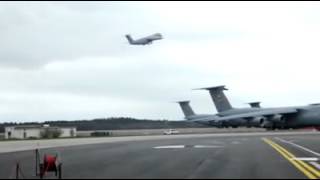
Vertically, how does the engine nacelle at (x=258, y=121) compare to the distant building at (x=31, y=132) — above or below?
below

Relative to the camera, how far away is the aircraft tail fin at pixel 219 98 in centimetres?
10181

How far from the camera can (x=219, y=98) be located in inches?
4067

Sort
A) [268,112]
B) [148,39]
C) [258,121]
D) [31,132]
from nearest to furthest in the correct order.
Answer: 1. [148,39]
2. [258,121]
3. [268,112]
4. [31,132]

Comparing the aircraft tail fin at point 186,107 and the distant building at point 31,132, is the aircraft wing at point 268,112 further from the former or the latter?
the aircraft tail fin at point 186,107

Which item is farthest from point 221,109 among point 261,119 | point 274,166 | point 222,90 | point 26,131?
point 274,166

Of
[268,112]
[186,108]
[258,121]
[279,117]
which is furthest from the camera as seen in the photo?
[186,108]

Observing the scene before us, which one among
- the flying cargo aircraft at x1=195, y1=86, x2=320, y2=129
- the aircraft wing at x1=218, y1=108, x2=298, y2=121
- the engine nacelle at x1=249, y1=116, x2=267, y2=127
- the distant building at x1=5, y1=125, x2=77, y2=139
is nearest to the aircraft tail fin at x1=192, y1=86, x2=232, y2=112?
the flying cargo aircraft at x1=195, y1=86, x2=320, y2=129

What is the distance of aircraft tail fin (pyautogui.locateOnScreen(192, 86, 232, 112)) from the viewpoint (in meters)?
102

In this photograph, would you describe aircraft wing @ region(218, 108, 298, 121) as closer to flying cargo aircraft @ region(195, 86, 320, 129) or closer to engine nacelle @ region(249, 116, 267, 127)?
flying cargo aircraft @ region(195, 86, 320, 129)

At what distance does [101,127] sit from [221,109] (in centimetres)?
6016

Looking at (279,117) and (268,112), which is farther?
(268,112)

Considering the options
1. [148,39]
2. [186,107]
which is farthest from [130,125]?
[148,39]

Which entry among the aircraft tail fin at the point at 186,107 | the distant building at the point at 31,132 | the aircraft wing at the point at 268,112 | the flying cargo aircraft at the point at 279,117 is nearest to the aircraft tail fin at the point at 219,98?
the flying cargo aircraft at the point at 279,117

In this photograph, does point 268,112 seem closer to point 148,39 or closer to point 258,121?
point 258,121
